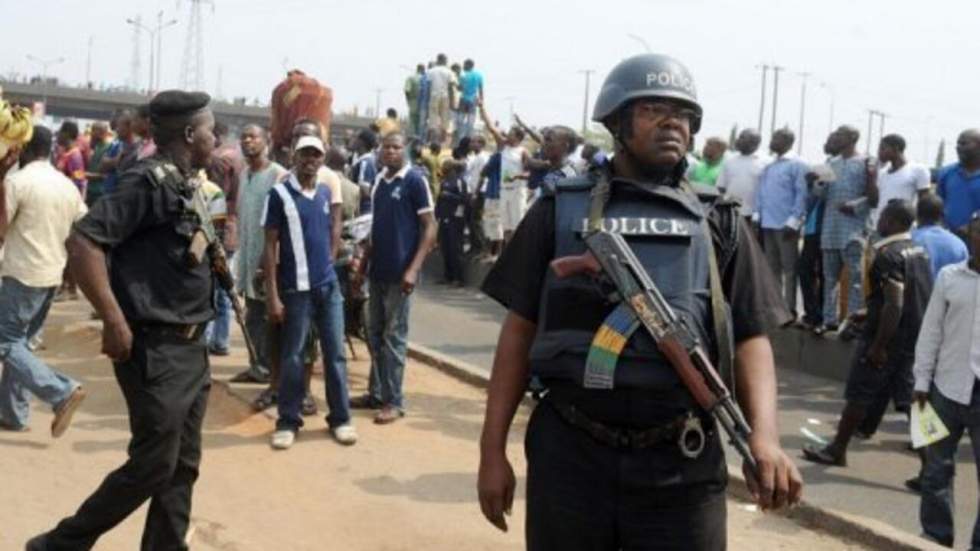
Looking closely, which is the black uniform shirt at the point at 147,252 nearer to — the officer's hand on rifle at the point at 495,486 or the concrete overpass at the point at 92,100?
the officer's hand on rifle at the point at 495,486

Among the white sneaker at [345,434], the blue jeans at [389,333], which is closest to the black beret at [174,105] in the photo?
the white sneaker at [345,434]

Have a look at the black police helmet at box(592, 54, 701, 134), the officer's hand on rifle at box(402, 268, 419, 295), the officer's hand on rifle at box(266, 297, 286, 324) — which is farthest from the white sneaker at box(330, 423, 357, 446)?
the black police helmet at box(592, 54, 701, 134)

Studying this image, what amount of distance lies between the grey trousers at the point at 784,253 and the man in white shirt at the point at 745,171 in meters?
0.49

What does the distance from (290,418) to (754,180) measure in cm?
611

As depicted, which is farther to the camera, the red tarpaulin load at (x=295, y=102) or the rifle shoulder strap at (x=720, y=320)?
the red tarpaulin load at (x=295, y=102)

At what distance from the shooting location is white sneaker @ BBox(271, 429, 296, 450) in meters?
7.20

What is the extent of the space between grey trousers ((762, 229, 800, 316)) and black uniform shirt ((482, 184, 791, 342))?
8.22m

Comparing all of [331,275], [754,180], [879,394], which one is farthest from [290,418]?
[754,180]

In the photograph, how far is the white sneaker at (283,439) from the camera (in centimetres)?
720

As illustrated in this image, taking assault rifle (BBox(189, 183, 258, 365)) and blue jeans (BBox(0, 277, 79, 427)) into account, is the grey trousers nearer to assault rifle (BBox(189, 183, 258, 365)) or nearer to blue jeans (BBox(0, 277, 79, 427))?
blue jeans (BBox(0, 277, 79, 427))

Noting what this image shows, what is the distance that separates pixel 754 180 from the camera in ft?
38.1

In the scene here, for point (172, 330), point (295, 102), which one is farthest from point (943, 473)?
point (295, 102)

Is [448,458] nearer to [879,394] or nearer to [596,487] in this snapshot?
[879,394]

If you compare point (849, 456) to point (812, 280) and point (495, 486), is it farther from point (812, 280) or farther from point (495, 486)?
point (495, 486)
